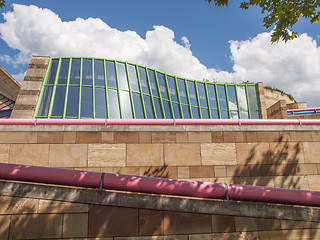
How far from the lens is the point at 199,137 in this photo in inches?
338

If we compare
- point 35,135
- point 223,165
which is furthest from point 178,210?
point 35,135

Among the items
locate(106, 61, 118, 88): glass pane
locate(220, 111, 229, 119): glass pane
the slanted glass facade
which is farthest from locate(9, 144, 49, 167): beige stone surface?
locate(220, 111, 229, 119): glass pane

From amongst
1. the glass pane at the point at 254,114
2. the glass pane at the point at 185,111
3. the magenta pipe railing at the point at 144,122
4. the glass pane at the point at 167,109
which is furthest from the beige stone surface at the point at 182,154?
the glass pane at the point at 254,114

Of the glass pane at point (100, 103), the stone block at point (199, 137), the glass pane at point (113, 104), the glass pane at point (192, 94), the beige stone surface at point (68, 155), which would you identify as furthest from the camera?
the glass pane at point (192, 94)

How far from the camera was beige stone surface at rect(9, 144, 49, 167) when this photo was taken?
25.8ft

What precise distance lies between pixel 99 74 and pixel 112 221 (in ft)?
54.2

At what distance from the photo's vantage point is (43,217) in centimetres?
434

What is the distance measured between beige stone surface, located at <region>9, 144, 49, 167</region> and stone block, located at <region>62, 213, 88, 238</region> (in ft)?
13.4

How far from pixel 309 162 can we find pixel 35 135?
31.8ft

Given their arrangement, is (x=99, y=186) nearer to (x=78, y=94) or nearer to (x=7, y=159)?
(x=7, y=159)

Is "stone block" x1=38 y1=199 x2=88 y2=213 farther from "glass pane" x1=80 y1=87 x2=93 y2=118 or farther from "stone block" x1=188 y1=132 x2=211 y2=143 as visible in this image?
"glass pane" x1=80 y1=87 x2=93 y2=118

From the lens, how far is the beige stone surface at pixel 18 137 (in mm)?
7977

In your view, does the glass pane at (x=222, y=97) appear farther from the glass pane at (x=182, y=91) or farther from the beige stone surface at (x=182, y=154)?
the beige stone surface at (x=182, y=154)

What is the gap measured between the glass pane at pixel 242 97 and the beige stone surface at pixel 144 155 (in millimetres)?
18182
